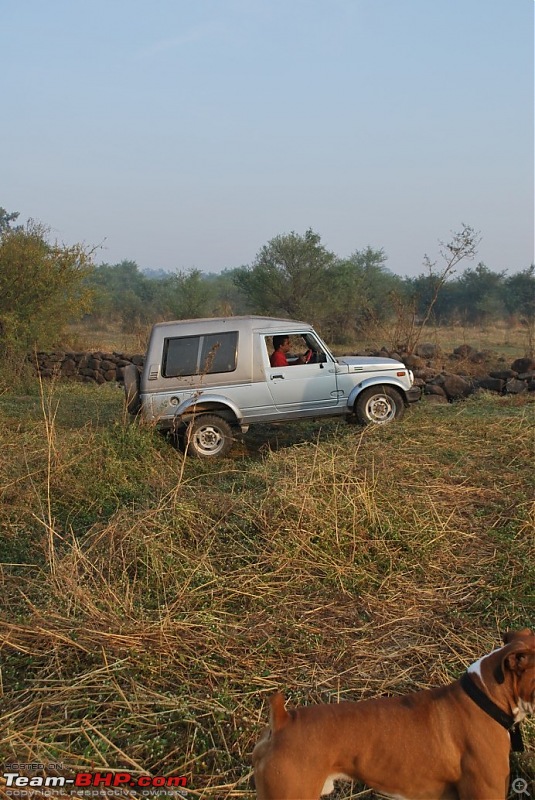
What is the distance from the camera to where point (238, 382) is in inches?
361

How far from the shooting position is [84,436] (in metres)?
8.21

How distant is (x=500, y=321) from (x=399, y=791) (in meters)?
36.5

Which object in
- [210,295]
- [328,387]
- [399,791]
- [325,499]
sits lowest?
[399,791]

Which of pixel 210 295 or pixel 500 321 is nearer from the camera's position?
pixel 210 295

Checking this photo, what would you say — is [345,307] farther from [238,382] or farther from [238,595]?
[238,595]

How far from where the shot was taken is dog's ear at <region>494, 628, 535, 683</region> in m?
2.35

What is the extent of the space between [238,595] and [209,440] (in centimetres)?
472

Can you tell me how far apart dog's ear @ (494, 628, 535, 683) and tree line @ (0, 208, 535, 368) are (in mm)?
14726

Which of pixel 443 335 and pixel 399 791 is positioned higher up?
pixel 443 335

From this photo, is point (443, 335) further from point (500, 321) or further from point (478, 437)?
point (478, 437)

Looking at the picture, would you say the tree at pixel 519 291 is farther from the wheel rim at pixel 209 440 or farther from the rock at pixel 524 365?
the wheel rim at pixel 209 440

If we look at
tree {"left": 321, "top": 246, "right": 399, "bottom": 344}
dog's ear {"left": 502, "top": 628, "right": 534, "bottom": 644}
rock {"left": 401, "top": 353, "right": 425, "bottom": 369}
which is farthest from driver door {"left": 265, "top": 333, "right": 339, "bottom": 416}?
tree {"left": 321, "top": 246, "right": 399, "bottom": 344}

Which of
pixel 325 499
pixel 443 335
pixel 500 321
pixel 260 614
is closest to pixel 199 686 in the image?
pixel 260 614

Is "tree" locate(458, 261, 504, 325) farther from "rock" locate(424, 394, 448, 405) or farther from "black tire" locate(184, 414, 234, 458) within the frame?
"black tire" locate(184, 414, 234, 458)
